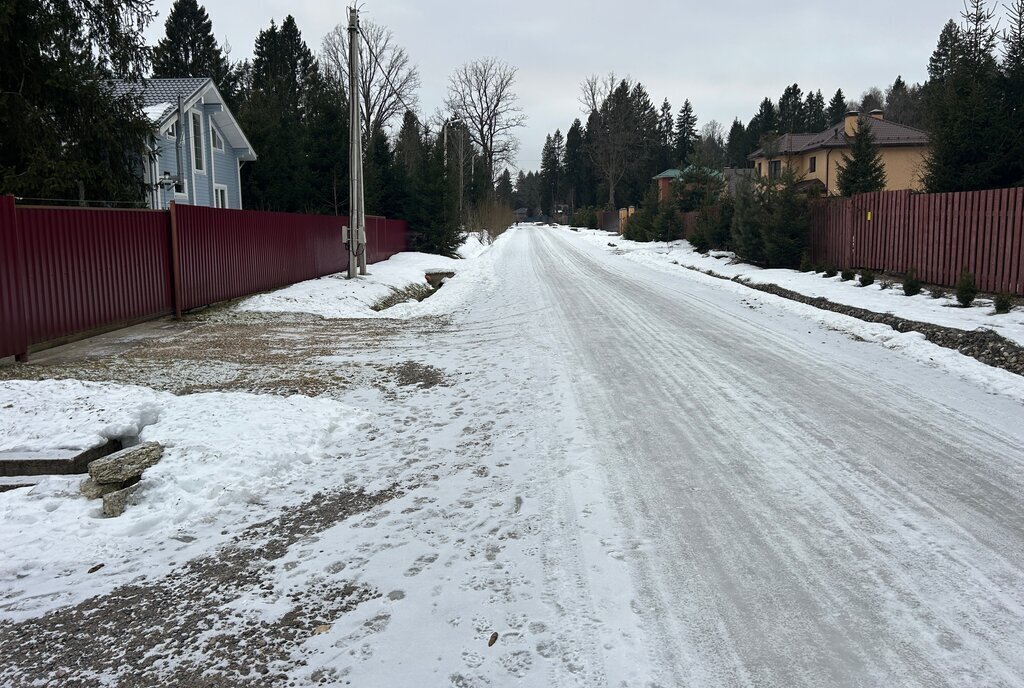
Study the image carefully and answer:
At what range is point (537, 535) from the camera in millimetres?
4148

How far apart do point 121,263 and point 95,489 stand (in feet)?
26.4

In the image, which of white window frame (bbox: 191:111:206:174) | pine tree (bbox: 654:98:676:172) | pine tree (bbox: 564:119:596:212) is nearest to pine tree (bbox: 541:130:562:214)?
pine tree (bbox: 564:119:596:212)

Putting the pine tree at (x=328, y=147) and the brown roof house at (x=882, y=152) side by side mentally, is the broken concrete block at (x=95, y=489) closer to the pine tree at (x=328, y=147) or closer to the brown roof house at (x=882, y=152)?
the pine tree at (x=328, y=147)

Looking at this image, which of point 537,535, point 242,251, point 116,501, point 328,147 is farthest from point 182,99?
point 537,535

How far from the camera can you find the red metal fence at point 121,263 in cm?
912

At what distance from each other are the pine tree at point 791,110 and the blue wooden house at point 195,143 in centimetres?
8751

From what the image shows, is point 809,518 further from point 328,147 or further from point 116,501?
point 328,147

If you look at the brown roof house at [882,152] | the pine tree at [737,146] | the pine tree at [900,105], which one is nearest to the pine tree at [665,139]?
the pine tree at [737,146]

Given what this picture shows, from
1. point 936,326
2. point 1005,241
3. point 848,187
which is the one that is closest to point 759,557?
point 936,326

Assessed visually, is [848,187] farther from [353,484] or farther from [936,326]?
[353,484]

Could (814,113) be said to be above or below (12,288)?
above

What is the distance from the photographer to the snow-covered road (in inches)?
119

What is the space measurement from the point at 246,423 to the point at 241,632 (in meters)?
2.88

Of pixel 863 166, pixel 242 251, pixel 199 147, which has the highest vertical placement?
pixel 199 147
